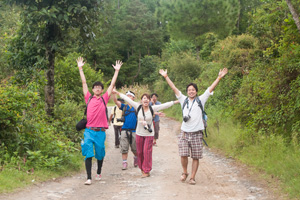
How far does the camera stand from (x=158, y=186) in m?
7.24

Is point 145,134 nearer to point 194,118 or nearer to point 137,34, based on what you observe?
point 194,118

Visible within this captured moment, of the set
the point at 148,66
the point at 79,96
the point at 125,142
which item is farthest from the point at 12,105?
the point at 148,66

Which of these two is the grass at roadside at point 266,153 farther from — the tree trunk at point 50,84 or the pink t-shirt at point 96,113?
the tree trunk at point 50,84

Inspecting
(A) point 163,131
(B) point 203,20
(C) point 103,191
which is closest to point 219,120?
(A) point 163,131

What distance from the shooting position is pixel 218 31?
32594mm

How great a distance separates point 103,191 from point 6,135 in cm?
284

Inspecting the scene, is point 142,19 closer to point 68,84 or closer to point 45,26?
point 68,84

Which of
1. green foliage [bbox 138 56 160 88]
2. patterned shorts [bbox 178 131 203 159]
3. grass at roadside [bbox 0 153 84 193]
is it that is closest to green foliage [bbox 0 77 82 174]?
grass at roadside [bbox 0 153 84 193]

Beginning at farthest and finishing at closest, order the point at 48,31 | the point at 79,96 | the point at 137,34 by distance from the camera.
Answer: the point at 137,34 → the point at 79,96 → the point at 48,31

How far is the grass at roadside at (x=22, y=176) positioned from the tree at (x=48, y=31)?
327 centimetres

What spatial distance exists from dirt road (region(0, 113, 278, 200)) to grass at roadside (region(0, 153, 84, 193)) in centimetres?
19

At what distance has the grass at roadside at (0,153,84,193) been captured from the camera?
261 inches

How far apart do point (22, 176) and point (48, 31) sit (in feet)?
15.6

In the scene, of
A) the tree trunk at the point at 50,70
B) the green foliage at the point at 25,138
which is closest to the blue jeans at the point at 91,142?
the green foliage at the point at 25,138
